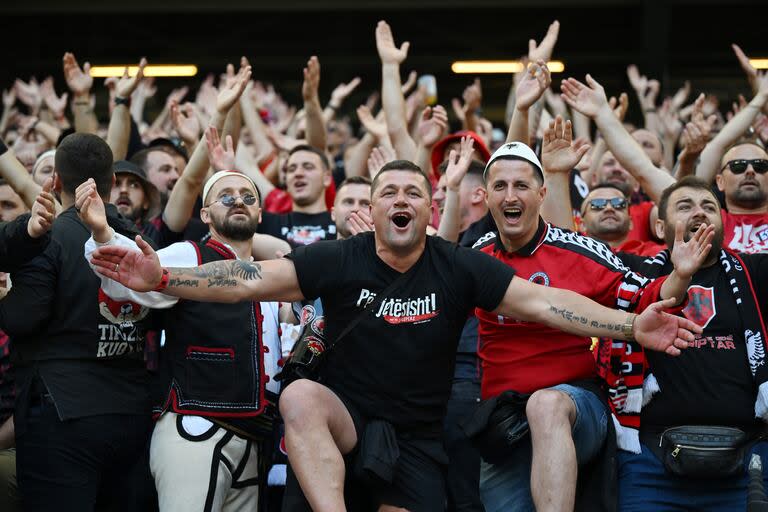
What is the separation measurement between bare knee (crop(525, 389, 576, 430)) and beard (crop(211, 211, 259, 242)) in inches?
76.7

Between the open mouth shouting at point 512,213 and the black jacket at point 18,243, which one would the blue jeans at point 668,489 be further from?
the black jacket at point 18,243

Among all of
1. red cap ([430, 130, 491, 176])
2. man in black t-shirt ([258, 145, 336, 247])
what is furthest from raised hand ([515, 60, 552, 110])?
man in black t-shirt ([258, 145, 336, 247])

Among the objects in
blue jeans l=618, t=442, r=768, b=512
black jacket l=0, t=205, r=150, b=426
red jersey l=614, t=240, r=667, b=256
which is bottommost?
blue jeans l=618, t=442, r=768, b=512

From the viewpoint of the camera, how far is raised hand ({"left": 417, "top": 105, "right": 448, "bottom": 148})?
25.4 feet

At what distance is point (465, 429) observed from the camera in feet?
18.1

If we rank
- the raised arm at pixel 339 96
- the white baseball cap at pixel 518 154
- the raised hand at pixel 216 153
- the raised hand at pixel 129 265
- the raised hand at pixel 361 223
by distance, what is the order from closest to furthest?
1. the raised hand at pixel 129 265
2. the white baseball cap at pixel 518 154
3. the raised hand at pixel 361 223
4. the raised hand at pixel 216 153
5. the raised arm at pixel 339 96

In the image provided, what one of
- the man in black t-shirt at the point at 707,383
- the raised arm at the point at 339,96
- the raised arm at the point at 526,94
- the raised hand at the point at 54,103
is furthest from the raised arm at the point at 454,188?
the raised hand at the point at 54,103

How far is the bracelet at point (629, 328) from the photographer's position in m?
5.07

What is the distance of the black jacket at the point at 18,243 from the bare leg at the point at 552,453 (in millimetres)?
2519

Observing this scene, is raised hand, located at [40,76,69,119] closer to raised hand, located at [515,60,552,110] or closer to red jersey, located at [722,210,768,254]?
raised hand, located at [515,60,552,110]

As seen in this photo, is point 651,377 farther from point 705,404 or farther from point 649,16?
point 649,16

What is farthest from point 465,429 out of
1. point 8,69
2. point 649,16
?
point 8,69

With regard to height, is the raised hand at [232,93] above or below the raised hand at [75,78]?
below

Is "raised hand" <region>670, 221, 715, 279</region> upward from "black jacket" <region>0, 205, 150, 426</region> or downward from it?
upward
